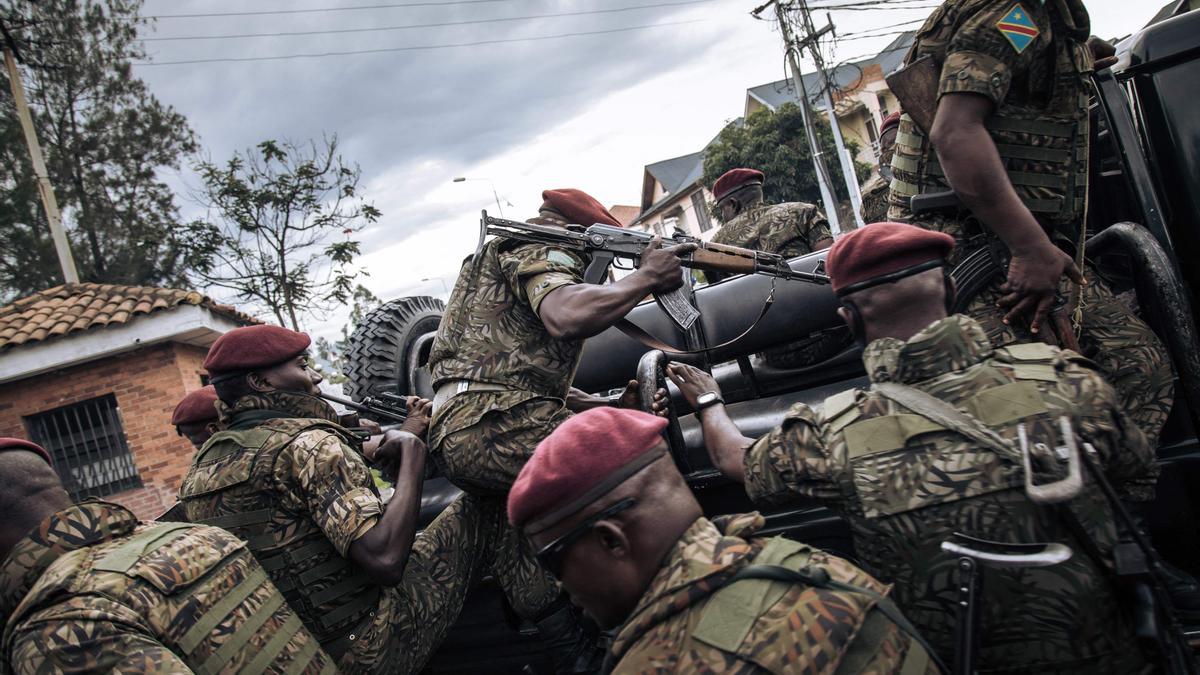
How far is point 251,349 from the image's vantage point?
271 centimetres

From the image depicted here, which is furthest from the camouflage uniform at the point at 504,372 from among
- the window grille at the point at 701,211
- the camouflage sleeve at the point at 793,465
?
the window grille at the point at 701,211

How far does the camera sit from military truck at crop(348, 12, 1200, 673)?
7.61ft

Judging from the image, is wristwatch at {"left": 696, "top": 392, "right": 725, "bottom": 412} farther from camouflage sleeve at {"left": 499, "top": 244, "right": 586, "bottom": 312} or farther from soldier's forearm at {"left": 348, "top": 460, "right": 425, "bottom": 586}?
soldier's forearm at {"left": 348, "top": 460, "right": 425, "bottom": 586}

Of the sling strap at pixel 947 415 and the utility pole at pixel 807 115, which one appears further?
the utility pole at pixel 807 115

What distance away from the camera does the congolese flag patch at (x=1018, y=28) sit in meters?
2.24

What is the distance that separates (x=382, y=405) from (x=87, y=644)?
201 centimetres

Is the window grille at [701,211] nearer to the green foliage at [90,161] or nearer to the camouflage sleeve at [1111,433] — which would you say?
the green foliage at [90,161]

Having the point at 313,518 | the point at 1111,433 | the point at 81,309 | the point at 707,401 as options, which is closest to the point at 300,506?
the point at 313,518

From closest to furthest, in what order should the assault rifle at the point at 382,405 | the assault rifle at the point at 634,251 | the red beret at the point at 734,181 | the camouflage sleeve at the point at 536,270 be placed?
the camouflage sleeve at the point at 536,270, the assault rifle at the point at 634,251, the assault rifle at the point at 382,405, the red beret at the point at 734,181

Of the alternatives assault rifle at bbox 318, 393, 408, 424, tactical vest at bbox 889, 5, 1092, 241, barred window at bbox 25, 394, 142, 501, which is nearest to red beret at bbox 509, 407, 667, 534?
tactical vest at bbox 889, 5, 1092, 241

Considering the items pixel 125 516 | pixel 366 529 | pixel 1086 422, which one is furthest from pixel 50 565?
pixel 1086 422

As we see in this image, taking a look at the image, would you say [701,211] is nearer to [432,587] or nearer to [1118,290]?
[1118,290]

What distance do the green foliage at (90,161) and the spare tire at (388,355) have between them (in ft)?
51.9

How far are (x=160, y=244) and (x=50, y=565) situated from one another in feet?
64.0
